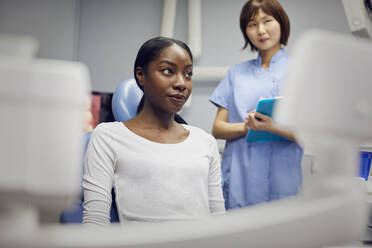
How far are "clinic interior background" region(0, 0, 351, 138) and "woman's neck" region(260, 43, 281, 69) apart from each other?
35.5 inches

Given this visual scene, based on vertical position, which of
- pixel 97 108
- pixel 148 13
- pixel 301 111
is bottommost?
pixel 97 108

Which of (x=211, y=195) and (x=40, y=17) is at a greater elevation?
(x=40, y=17)

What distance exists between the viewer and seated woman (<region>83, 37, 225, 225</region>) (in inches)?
37.2

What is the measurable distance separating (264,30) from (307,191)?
111 centimetres

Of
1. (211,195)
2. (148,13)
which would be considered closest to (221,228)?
(211,195)

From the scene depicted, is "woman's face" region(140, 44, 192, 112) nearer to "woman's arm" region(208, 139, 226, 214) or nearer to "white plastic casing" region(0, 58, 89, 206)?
"woman's arm" region(208, 139, 226, 214)

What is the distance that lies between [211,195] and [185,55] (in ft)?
1.33

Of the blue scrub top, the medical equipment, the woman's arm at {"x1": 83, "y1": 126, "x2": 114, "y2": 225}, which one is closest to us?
the woman's arm at {"x1": 83, "y1": 126, "x2": 114, "y2": 225}

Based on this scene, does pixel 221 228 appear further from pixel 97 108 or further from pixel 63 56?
pixel 63 56

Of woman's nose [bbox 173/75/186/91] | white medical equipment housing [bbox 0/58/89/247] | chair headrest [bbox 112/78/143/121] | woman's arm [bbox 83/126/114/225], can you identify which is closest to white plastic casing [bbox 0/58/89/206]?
white medical equipment housing [bbox 0/58/89/247]

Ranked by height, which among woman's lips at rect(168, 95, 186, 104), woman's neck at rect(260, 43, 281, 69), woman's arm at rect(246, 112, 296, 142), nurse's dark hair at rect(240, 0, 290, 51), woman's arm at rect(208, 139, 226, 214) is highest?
nurse's dark hair at rect(240, 0, 290, 51)

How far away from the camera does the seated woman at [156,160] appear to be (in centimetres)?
95

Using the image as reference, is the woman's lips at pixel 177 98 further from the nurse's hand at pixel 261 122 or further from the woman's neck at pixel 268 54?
the woman's neck at pixel 268 54

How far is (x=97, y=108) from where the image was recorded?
1.89 meters
